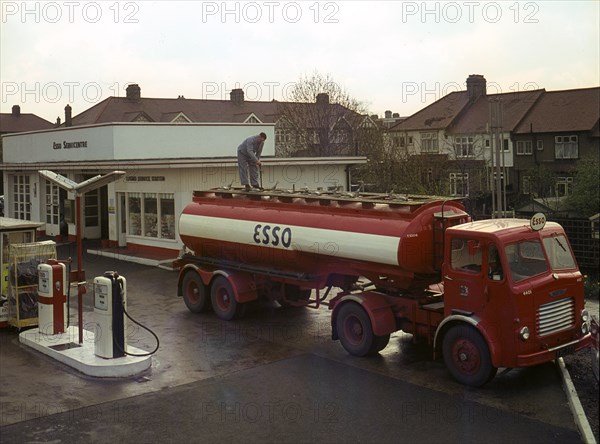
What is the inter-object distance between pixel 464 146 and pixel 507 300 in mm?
40227

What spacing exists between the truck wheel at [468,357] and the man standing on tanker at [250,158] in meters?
6.83

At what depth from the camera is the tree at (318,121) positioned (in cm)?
4709

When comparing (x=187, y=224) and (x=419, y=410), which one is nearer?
(x=419, y=410)

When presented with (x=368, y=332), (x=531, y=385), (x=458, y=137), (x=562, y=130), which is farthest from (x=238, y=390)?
(x=458, y=137)

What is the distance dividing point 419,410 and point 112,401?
13.8 ft

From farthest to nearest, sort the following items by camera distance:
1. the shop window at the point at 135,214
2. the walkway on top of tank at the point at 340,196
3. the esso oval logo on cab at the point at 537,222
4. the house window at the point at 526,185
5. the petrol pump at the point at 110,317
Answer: the house window at the point at 526,185 → the shop window at the point at 135,214 → the walkway on top of tank at the point at 340,196 → the petrol pump at the point at 110,317 → the esso oval logo on cab at the point at 537,222

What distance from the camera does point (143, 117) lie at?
54938 millimetres

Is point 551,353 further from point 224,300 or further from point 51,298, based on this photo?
point 51,298

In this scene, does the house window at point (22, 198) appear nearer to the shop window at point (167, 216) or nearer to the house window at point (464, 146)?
the shop window at point (167, 216)

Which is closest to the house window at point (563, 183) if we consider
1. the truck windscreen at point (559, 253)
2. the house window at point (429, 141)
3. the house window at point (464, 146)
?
the house window at point (464, 146)

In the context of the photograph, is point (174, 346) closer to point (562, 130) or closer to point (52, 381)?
point (52, 381)

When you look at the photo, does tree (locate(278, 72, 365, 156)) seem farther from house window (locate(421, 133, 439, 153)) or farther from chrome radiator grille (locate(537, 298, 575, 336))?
chrome radiator grille (locate(537, 298, 575, 336))

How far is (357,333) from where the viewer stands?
472 inches

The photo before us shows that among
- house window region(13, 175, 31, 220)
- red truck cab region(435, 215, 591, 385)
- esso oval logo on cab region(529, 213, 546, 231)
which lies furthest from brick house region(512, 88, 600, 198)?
red truck cab region(435, 215, 591, 385)
